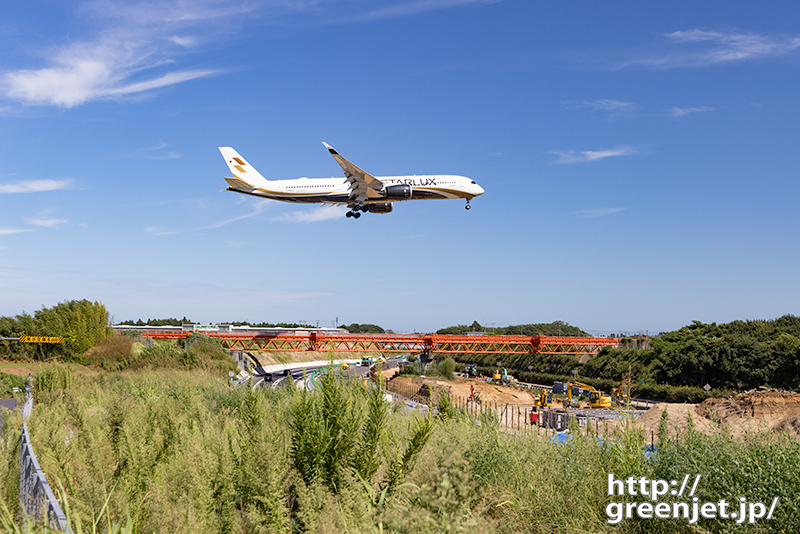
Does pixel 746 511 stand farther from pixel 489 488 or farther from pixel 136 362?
pixel 136 362

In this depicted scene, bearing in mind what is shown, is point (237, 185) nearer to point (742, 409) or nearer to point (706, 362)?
point (742, 409)

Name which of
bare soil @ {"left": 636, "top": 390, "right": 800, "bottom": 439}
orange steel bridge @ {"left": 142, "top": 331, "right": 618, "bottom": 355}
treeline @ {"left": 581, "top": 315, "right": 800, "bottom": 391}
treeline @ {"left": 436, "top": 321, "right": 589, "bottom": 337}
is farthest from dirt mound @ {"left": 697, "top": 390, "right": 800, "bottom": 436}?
treeline @ {"left": 436, "top": 321, "right": 589, "bottom": 337}

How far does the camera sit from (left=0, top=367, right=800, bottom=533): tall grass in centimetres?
599

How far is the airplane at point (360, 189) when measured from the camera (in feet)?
141

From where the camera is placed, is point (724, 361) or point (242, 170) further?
point (724, 361)

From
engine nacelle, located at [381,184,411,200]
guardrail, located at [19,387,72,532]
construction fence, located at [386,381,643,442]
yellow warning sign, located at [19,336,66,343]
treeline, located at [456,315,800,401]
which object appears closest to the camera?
guardrail, located at [19,387,72,532]

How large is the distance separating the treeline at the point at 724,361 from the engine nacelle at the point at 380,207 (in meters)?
39.7

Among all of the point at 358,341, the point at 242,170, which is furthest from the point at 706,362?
the point at 242,170

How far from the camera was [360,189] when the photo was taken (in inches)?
1713

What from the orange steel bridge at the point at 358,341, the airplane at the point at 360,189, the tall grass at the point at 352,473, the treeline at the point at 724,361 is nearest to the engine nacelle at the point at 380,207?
the airplane at the point at 360,189

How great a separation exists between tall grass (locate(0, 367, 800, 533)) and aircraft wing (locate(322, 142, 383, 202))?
111ft

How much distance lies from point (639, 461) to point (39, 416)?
12.3 metres

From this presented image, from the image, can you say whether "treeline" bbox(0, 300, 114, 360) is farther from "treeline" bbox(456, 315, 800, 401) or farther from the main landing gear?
"treeline" bbox(456, 315, 800, 401)

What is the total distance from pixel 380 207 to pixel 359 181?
2721 millimetres
